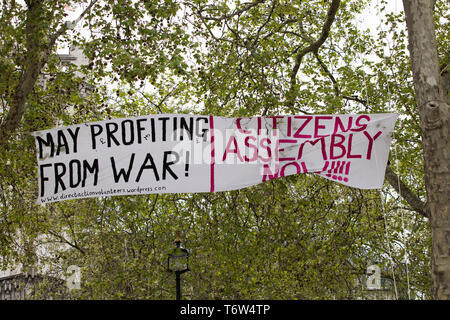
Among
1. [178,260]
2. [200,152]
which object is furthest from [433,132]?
[178,260]

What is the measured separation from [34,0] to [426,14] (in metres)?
4.98

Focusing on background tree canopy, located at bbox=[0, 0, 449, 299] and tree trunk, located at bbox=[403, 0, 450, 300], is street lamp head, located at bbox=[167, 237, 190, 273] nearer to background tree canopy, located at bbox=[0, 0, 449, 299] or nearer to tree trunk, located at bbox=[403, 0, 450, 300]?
background tree canopy, located at bbox=[0, 0, 449, 299]

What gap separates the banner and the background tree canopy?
0.89 m

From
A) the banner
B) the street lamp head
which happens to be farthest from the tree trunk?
the street lamp head

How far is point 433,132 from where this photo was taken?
6.21 m

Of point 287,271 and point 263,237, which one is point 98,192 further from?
point 287,271

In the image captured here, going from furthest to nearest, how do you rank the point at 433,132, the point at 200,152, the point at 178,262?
the point at 178,262
the point at 200,152
the point at 433,132

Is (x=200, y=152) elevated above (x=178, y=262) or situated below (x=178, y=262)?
above

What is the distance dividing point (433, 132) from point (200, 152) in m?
2.55

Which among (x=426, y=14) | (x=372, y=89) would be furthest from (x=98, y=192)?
(x=372, y=89)

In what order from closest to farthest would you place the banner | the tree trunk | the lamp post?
the tree trunk
the banner
the lamp post

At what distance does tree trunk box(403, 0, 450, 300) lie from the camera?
19.3 ft

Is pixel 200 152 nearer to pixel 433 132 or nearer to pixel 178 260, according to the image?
pixel 433 132
